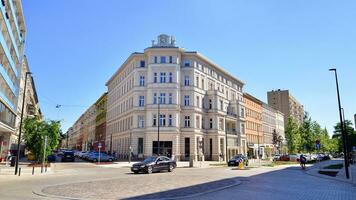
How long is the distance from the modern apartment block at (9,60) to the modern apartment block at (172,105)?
17.0 m

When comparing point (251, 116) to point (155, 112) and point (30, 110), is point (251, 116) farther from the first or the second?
point (30, 110)

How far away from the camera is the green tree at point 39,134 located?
35.1 metres

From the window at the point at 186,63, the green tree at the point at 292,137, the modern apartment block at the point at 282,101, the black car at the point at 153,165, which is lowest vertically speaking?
the black car at the point at 153,165

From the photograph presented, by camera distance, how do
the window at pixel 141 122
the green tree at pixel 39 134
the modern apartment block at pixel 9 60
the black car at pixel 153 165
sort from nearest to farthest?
1. the black car at pixel 153 165
2. the modern apartment block at pixel 9 60
3. the green tree at pixel 39 134
4. the window at pixel 141 122

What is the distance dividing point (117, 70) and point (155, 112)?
67.0 ft

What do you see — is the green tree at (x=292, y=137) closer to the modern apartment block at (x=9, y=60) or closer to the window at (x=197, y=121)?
the window at (x=197, y=121)

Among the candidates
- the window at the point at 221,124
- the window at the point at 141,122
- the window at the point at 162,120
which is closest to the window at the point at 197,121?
the window at the point at 221,124

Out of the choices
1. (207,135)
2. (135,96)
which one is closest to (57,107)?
(135,96)

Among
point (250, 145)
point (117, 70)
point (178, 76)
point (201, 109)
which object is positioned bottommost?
point (250, 145)

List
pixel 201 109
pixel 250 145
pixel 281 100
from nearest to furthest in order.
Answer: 1. pixel 201 109
2. pixel 250 145
3. pixel 281 100

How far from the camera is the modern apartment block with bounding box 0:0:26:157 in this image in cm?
3381

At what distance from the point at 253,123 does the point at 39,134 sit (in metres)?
64.3

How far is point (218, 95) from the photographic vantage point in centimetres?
6106

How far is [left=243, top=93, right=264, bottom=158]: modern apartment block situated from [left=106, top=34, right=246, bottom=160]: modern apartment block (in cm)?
2038
